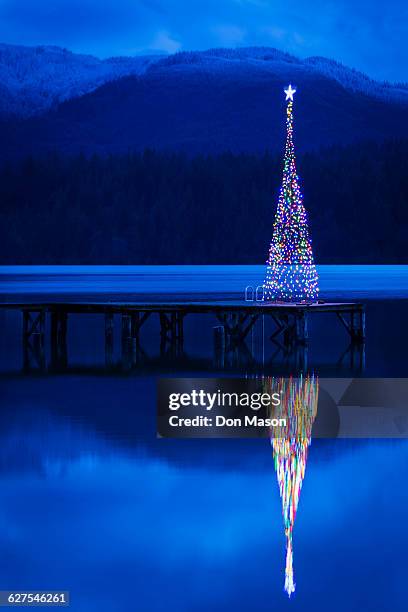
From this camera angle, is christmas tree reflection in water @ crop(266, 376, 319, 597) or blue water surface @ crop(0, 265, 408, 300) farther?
blue water surface @ crop(0, 265, 408, 300)

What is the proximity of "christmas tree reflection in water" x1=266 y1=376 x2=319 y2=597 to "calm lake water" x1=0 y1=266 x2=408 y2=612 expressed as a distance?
5.3 inches

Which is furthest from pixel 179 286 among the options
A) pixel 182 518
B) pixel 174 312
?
pixel 182 518

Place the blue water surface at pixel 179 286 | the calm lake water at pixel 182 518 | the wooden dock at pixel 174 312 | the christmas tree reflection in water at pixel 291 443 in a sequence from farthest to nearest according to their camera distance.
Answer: the blue water surface at pixel 179 286 → the wooden dock at pixel 174 312 → the christmas tree reflection in water at pixel 291 443 → the calm lake water at pixel 182 518

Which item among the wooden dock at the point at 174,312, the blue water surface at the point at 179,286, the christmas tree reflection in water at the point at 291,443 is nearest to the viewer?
the christmas tree reflection in water at the point at 291,443

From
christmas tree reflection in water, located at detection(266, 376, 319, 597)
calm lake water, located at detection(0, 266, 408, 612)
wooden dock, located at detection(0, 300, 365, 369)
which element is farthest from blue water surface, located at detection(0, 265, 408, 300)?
calm lake water, located at detection(0, 266, 408, 612)

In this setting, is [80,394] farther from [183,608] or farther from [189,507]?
[183,608]

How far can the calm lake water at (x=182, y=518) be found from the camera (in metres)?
12.4

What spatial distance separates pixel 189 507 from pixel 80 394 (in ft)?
36.2

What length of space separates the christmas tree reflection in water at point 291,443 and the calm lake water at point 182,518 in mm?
136

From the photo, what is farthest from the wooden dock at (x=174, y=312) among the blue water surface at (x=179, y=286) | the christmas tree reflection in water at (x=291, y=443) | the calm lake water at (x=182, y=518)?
the blue water surface at (x=179, y=286)

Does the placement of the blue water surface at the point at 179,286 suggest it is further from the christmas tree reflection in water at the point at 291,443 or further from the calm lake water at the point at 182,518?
the calm lake water at the point at 182,518

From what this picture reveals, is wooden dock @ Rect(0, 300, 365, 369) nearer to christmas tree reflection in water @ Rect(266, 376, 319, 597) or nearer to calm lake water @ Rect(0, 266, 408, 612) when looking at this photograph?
christmas tree reflection in water @ Rect(266, 376, 319, 597)

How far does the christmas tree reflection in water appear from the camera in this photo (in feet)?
50.1

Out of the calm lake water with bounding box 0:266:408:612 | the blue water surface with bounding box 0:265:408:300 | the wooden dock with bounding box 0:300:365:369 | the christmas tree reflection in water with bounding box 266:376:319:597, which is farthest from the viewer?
the blue water surface with bounding box 0:265:408:300
